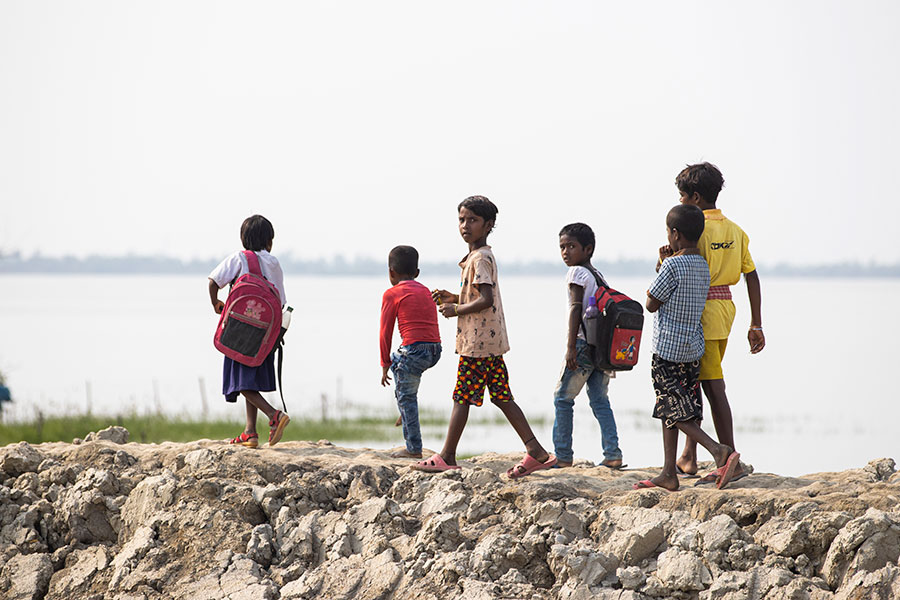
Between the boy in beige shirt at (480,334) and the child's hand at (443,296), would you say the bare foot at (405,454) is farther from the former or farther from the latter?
the child's hand at (443,296)

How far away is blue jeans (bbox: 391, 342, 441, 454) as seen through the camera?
685 centimetres

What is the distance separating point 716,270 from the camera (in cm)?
587

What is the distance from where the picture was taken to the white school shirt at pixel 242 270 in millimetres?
7082

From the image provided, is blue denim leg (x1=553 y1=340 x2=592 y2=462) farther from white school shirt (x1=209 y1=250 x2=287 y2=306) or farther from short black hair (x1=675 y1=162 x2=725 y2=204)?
white school shirt (x1=209 y1=250 x2=287 y2=306)

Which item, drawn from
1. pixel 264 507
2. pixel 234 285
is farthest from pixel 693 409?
pixel 234 285

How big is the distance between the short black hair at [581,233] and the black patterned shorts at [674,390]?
1.12 meters

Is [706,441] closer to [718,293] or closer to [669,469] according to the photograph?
[669,469]

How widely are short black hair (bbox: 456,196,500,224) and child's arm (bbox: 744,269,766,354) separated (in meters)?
1.82

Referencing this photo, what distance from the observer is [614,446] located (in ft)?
21.9

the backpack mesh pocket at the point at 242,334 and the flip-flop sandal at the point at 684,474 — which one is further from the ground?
the backpack mesh pocket at the point at 242,334

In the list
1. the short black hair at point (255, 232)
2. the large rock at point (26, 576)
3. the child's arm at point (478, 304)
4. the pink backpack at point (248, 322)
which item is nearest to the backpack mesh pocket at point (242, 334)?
the pink backpack at point (248, 322)

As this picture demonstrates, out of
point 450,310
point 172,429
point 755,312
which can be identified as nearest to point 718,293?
point 755,312

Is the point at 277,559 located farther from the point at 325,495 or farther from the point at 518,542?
the point at 518,542

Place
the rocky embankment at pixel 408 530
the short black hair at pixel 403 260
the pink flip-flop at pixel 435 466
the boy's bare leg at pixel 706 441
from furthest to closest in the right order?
the short black hair at pixel 403 260
the pink flip-flop at pixel 435 466
the boy's bare leg at pixel 706 441
the rocky embankment at pixel 408 530
